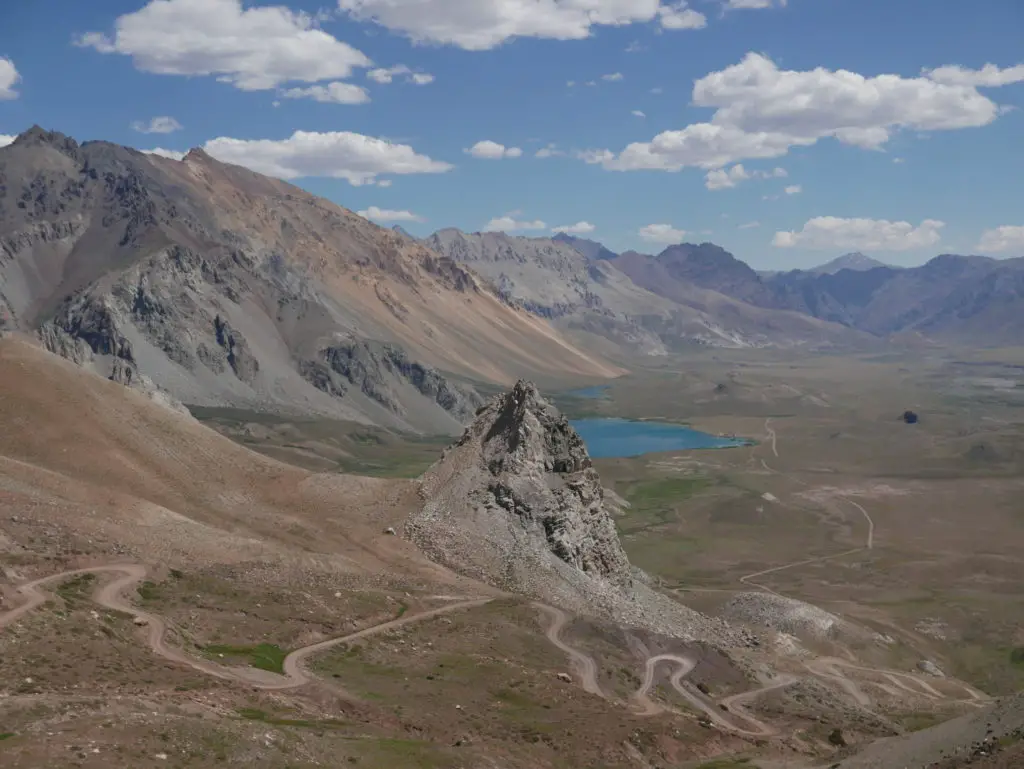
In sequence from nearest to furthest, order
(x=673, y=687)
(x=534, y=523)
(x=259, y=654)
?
(x=259, y=654)
(x=673, y=687)
(x=534, y=523)

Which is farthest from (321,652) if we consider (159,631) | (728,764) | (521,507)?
(521,507)

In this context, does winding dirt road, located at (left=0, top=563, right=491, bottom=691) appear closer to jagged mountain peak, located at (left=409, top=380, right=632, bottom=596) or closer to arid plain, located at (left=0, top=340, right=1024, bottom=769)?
arid plain, located at (left=0, top=340, right=1024, bottom=769)

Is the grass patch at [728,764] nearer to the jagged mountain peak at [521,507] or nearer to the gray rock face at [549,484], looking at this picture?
the jagged mountain peak at [521,507]

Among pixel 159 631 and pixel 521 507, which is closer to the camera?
pixel 159 631

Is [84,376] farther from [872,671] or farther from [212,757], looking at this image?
[872,671]

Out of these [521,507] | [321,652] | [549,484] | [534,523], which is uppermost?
[549,484]

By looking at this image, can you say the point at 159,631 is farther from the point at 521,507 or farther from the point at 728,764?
the point at 521,507
